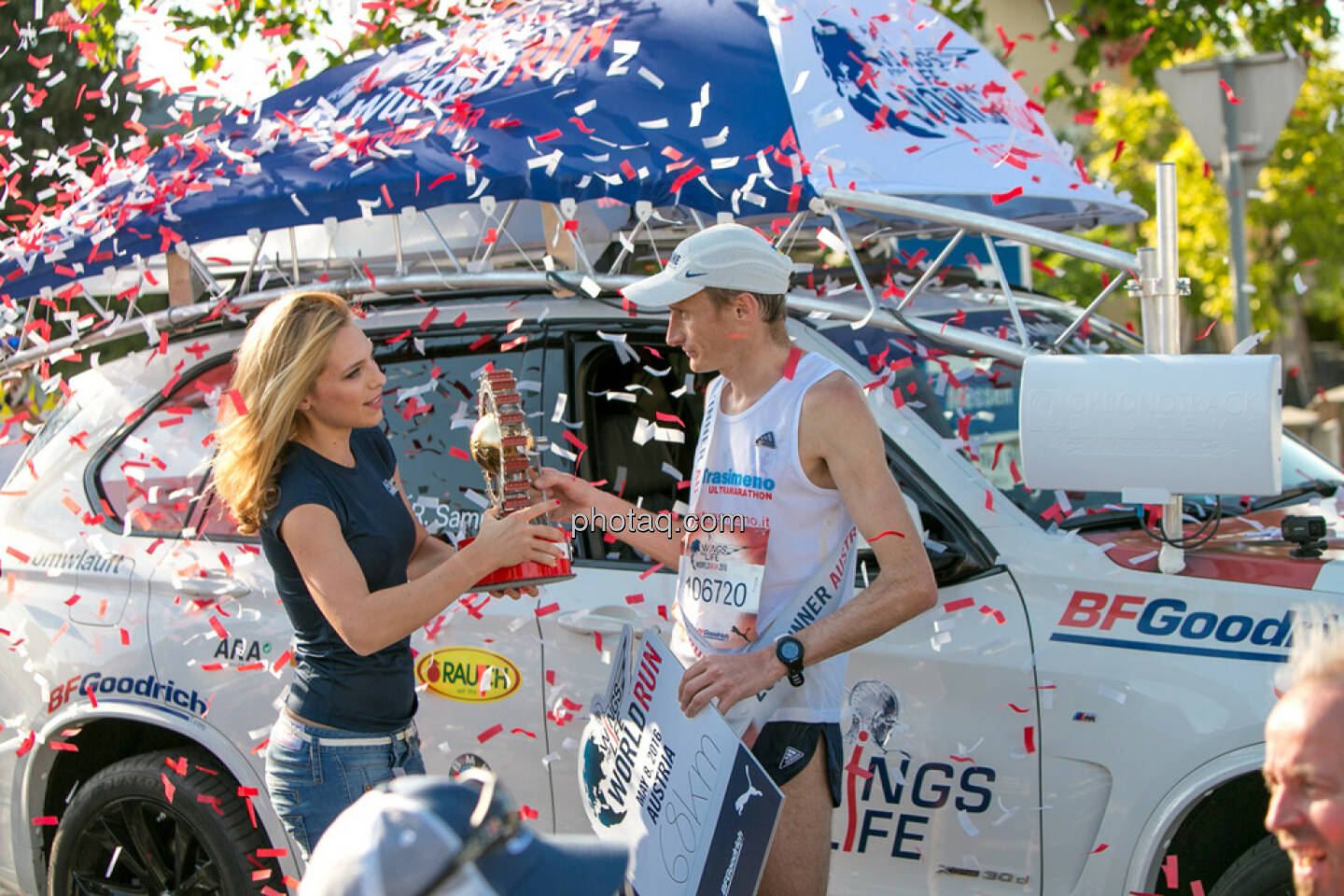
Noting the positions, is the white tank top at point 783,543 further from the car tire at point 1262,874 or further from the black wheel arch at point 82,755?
the black wheel arch at point 82,755

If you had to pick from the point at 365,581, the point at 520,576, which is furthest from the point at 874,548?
the point at 365,581

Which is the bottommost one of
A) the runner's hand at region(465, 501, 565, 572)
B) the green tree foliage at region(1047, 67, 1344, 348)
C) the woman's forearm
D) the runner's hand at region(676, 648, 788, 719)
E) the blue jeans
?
the green tree foliage at region(1047, 67, 1344, 348)

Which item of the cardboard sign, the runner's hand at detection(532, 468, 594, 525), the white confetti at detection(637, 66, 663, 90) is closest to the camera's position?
the cardboard sign

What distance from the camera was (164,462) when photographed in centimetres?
425

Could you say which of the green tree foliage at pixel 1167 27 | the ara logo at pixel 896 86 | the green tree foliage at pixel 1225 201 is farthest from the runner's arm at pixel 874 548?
the green tree foliage at pixel 1225 201

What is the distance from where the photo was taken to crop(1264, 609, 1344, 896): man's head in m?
1.65

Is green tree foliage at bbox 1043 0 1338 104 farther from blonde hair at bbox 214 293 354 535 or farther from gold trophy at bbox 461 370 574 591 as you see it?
blonde hair at bbox 214 293 354 535

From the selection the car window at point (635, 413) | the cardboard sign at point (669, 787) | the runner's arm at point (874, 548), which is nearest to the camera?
the cardboard sign at point (669, 787)

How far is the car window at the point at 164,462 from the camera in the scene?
4164mm

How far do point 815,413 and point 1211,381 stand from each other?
2.99 feet

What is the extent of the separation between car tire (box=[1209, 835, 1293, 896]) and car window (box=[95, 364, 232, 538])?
2.98 meters

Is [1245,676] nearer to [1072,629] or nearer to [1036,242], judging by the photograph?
[1072,629]

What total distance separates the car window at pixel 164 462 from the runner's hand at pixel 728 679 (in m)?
1.99

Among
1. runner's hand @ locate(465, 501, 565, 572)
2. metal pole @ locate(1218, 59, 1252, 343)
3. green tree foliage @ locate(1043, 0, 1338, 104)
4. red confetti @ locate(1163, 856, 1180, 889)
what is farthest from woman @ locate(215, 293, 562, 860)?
green tree foliage @ locate(1043, 0, 1338, 104)
